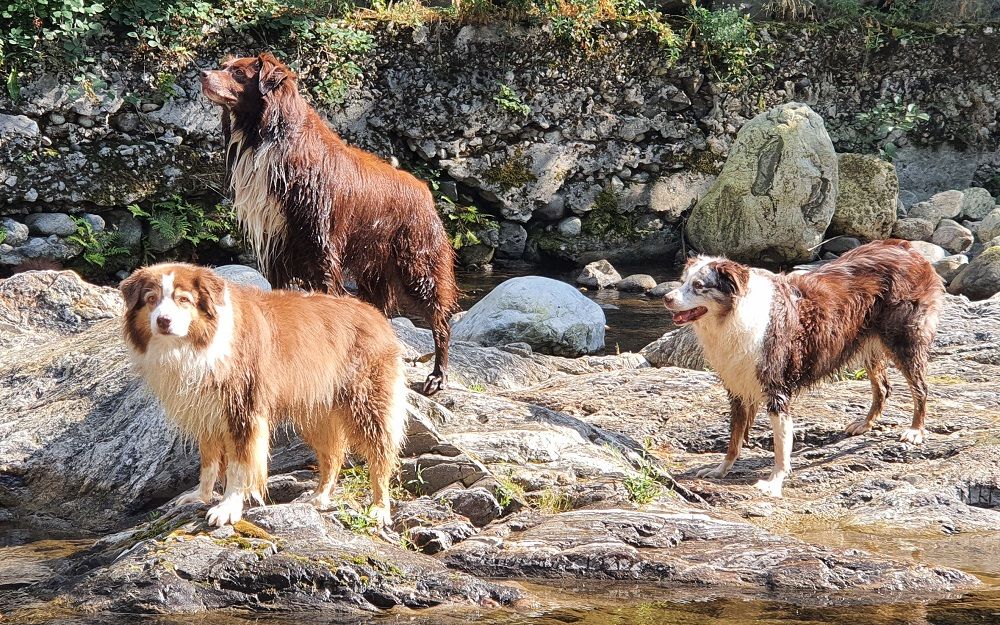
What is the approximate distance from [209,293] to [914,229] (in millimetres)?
13342

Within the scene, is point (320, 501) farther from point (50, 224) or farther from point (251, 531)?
point (50, 224)

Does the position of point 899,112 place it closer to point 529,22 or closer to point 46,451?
point 529,22

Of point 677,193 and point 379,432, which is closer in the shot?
point 379,432

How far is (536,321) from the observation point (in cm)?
1086

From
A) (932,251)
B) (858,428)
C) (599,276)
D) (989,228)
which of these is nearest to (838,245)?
(932,251)

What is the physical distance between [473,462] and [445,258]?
5.58 ft

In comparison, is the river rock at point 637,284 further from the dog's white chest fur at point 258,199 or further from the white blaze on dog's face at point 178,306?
the white blaze on dog's face at point 178,306

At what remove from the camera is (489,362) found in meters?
8.93

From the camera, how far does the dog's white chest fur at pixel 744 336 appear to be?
679 centimetres

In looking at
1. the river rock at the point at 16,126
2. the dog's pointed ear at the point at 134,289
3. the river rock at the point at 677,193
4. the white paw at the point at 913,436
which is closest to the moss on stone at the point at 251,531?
the dog's pointed ear at the point at 134,289

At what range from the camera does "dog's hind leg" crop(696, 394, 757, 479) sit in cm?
694

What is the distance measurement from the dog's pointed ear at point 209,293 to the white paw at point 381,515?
1.41 m

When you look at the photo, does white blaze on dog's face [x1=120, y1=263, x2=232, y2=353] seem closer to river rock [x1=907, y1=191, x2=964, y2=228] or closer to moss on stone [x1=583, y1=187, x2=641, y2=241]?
moss on stone [x1=583, y1=187, x2=641, y2=241]

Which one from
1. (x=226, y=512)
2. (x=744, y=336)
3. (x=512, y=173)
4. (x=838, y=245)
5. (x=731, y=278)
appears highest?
(x=731, y=278)
